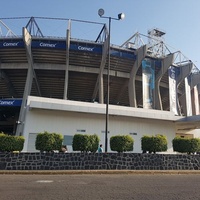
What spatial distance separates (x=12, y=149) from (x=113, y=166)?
5.91 metres

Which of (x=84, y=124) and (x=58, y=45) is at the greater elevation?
(x=58, y=45)

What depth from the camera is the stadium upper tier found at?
108ft

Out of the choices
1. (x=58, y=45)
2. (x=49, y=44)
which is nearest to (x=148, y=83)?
(x=58, y=45)

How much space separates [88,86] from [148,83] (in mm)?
11408

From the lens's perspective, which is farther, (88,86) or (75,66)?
(88,86)

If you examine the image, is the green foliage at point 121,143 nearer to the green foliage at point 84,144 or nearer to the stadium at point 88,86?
the green foliage at point 84,144

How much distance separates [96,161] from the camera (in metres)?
13.2

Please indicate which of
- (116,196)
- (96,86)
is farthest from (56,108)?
(96,86)

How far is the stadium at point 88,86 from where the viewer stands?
71.8 feet

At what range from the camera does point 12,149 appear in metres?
12.3

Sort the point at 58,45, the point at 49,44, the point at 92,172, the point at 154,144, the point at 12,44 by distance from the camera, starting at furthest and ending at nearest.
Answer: the point at 58,45 < the point at 49,44 < the point at 12,44 < the point at 154,144 < the point at 92,172

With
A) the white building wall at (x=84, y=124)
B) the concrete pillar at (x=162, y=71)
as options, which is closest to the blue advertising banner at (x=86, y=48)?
the concrete pillar at (x=162, y=71)

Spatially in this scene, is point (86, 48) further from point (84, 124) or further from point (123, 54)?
point (84, 124)

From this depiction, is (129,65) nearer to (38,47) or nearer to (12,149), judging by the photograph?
(38,47)
